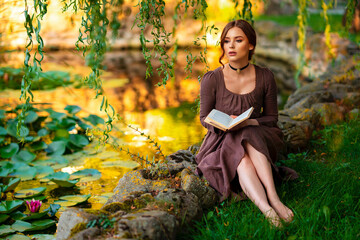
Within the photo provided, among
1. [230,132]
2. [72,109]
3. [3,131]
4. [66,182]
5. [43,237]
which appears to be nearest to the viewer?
[230,132]

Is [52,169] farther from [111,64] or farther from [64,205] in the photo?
[111,64]

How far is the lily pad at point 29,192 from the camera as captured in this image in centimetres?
317

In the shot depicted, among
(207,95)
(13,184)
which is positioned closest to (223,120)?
(207,95)

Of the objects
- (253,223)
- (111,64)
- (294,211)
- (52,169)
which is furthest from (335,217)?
(111,64)

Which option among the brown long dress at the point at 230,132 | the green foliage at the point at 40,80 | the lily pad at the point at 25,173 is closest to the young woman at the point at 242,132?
the brown long dress at the point at 230,132

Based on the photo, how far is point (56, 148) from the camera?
13.7 feet

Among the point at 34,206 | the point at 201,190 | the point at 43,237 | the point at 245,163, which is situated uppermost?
the point at 245,163

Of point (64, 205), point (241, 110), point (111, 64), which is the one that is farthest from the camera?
point (111, 64)

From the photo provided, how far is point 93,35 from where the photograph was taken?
2080mm

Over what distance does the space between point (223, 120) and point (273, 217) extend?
616 mm

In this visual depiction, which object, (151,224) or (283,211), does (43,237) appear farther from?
(283,211)

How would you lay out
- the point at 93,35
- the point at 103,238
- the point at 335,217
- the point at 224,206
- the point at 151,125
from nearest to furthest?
the point at 103,238 → the point at 93,35 → the point at 335,217 → the point at 224,206 → the point at 151,125

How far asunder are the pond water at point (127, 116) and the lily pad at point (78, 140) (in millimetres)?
59

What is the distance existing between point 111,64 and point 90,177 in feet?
25.2
